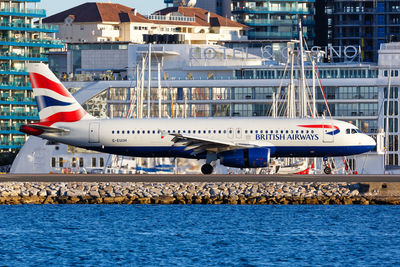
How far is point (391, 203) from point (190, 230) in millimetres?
13422

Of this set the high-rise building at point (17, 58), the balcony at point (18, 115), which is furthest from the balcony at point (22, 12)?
the balcony at point (18, 115)

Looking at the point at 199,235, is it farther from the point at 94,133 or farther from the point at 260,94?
the point at 260,94

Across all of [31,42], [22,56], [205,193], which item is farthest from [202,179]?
[31,42]

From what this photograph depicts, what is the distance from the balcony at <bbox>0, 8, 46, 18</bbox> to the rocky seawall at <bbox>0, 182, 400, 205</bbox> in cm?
8776

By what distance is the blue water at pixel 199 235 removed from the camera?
165 feet

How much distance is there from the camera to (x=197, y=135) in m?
82.4

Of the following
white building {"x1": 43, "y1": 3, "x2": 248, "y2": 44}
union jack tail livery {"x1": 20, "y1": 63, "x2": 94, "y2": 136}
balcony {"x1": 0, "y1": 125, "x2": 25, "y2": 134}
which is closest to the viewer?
union jack tail livery {"x1": 20, "y1": 63, "x2": 94, "y2": 136}

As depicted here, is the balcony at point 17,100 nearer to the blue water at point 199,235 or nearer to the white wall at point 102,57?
the white wall at point 102,57

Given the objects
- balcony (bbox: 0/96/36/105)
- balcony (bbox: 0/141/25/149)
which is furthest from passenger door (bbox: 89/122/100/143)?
balcony (bbox: 0/96/36/105)

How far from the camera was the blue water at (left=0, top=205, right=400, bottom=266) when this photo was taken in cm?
5031

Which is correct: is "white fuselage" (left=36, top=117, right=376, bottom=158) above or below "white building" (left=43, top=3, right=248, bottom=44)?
below

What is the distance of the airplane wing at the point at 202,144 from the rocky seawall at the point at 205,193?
9.33 m

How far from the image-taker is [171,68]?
134500 millimetres

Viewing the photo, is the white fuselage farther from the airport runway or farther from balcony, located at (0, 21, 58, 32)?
balcony, located at (0, 21, 58, 32)
